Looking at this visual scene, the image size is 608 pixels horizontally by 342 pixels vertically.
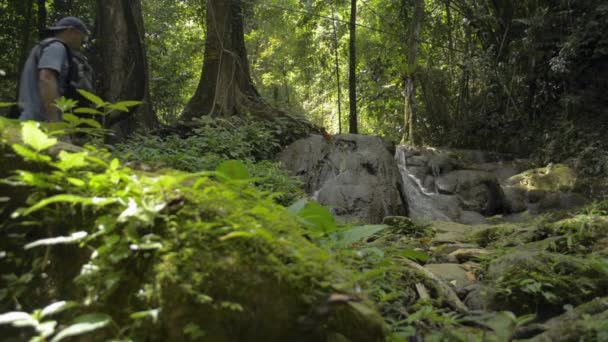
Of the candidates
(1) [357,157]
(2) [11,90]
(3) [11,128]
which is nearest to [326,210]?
(3) [11,128]

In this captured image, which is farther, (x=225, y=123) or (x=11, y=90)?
(x=11, y=90)

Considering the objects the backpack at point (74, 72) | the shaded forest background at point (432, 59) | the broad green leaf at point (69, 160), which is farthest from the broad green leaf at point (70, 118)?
the shaded forest background at point (432, 59)

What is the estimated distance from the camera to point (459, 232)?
200 inches

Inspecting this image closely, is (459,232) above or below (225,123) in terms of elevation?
below

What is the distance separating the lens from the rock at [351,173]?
7195 mm

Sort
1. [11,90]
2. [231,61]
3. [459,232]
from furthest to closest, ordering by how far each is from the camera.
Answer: [11,90] → [231,61] → [459,232]

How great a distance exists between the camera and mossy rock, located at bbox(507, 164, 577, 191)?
1066cm

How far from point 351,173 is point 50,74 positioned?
520 cm

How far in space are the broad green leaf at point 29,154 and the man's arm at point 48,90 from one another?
2.23 m

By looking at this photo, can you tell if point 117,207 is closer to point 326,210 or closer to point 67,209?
point 67,209

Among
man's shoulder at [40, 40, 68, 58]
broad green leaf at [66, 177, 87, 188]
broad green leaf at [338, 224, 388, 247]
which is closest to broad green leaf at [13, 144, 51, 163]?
broad green leaf at [66, 177, 87, 188]

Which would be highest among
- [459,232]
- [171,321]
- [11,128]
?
[11,128]

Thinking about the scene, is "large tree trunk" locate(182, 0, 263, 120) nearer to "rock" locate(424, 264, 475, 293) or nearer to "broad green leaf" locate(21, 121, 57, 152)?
"rock" locate(424, 264, 475, 293)

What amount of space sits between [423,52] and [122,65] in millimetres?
13438
